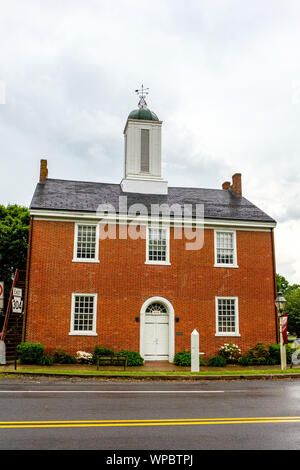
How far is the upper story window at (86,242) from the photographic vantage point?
2138 cm

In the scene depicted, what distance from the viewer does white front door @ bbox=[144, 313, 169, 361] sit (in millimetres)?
21281

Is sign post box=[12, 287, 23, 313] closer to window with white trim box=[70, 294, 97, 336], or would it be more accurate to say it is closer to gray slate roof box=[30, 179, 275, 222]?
window with white trim box=[70, 294, 97, 336]

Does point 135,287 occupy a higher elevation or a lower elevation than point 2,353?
higher

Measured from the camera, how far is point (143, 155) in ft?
84.9

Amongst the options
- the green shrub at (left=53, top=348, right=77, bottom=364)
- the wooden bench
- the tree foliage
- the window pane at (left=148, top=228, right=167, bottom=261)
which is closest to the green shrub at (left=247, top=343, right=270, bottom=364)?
the window pane at (left=148, top=228, right=167, bottom=261)

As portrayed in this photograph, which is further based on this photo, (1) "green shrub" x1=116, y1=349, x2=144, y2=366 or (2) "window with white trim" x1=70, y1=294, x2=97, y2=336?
(2) "window with white trim" x1=70, y1=294, x2=97, y2=336

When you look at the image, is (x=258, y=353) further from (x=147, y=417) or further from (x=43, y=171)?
(x=43, y=171)

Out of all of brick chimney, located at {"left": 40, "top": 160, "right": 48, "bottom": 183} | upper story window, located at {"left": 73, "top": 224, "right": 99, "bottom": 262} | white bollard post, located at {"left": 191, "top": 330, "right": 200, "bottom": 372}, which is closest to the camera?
white bollard post, located at {"left": 191, "top": 330, "right": 200, "bottom": 372}

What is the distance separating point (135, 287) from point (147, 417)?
1341 centimetres

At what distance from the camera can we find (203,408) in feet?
29.9

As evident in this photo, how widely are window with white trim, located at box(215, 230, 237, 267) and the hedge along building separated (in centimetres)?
5
